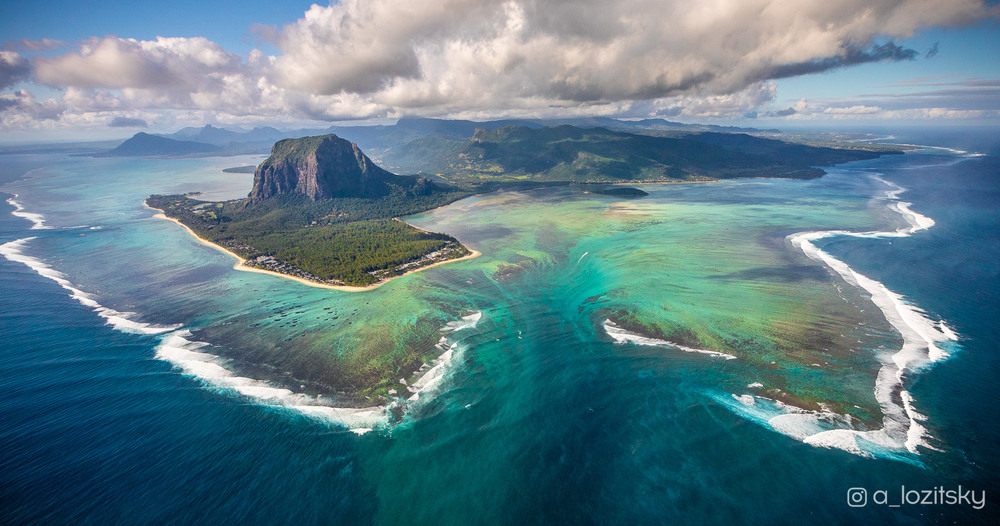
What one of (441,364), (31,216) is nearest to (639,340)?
(441,364)

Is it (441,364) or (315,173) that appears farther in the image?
(315,173)

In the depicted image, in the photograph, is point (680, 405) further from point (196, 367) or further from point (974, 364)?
point (196, 367)

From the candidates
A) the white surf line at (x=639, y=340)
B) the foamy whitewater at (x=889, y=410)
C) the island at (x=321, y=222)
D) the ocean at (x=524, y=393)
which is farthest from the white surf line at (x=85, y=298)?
the foamy whitewater at (x=889, y=410)

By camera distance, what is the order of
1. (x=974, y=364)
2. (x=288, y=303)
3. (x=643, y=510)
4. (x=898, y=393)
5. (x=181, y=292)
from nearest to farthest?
1. (x=643, y=510)
2. (x=898, y=393)
3. (x=974, y=364)
4. (x=288, y=303)
5. (x=181, y=292)

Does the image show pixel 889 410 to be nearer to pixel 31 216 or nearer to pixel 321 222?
pixel 321 222

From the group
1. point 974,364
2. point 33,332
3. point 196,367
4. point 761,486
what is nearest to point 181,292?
point 33,332

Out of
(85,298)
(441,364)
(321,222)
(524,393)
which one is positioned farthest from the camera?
(321,222)

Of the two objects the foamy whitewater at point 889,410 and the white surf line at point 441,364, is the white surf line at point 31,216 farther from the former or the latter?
the foamy whitewater at point 889,410
